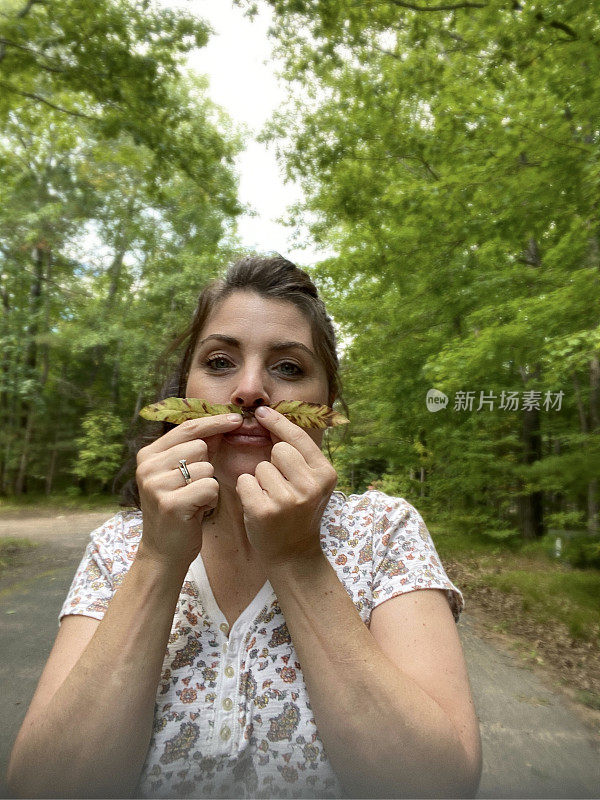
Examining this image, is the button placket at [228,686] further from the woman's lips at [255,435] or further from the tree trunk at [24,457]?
the tree trunk at [24,457]

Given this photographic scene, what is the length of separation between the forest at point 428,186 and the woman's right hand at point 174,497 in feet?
3.04

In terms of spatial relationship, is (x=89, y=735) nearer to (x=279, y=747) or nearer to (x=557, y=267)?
(x=279, y=747)

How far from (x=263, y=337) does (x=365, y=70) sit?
7512mm

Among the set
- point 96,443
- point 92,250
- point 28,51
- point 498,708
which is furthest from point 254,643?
point 92,250

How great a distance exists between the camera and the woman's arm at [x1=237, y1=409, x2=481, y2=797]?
95 centimetres

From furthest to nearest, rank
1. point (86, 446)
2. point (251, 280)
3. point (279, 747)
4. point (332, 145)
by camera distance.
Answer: point (86, 446)
point (332, 145)
point (251, 280)
point (279, 747)

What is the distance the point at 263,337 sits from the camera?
4.29ft

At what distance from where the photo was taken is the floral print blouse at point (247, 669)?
109 centimetres

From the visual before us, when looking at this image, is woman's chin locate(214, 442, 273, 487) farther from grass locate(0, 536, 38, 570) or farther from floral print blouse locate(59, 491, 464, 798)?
grass locate(0, 536, 38, 570)

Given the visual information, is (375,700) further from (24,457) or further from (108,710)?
(24,457)

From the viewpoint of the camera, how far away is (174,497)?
3.23ft

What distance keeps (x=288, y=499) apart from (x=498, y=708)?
3682mm

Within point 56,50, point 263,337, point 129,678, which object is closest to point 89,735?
point 129,678

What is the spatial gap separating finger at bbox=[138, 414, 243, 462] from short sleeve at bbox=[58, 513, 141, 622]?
1.56 ft
